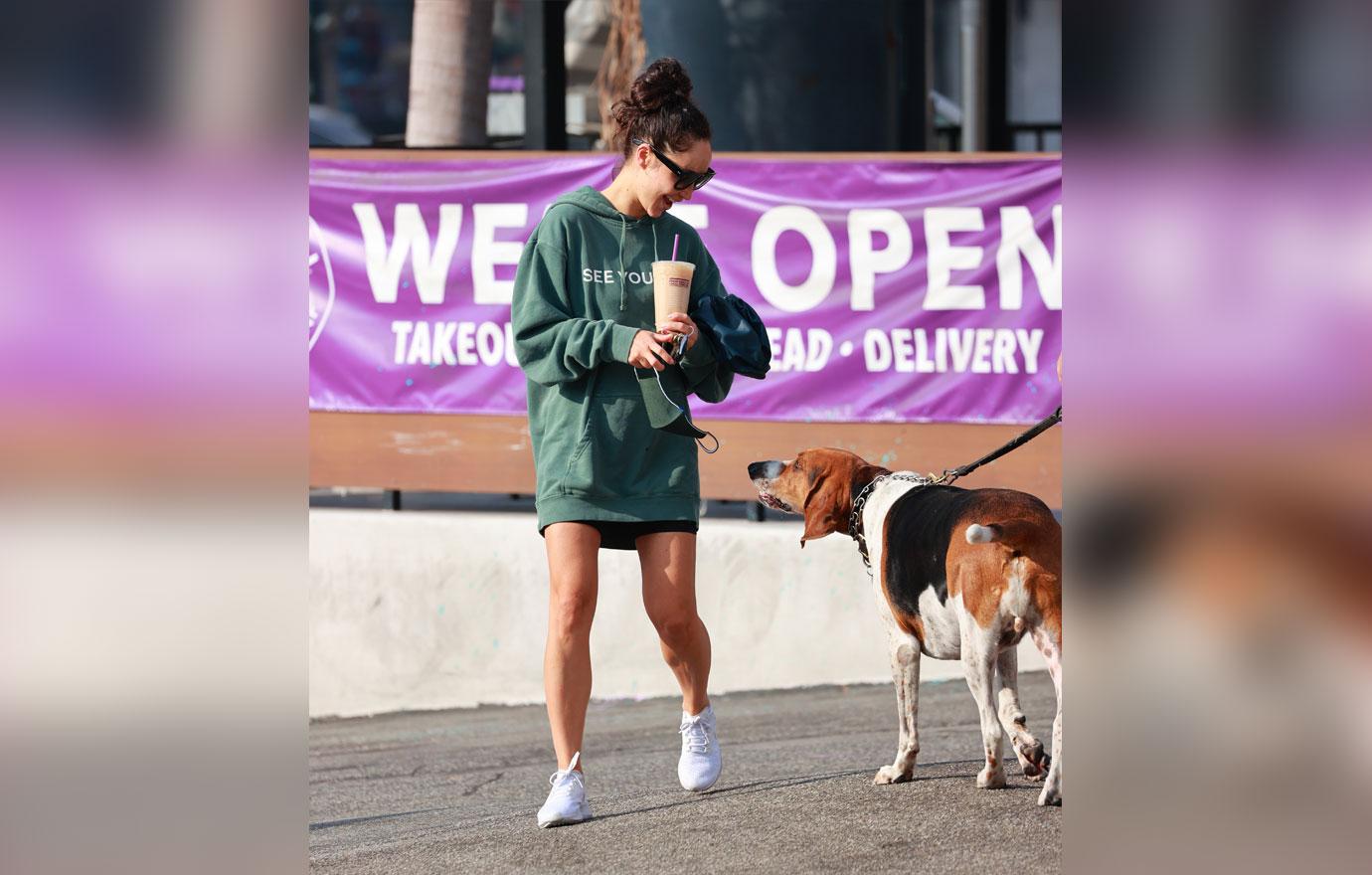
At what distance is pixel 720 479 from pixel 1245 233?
6.05 meters

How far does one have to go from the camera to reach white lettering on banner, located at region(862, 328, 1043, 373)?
8.02m

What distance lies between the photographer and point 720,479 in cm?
835

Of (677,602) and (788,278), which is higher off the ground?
(788,278)

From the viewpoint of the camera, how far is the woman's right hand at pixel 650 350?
4375 millimetres

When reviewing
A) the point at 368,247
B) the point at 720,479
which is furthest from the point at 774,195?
the point at 368,247

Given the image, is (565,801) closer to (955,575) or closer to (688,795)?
(688,795)

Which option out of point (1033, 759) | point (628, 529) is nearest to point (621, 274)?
point (628, 529)

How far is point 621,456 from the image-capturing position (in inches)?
183

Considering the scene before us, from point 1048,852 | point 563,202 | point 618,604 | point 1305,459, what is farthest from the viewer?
point 618,604

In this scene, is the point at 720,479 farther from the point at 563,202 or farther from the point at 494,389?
the point at 563,202

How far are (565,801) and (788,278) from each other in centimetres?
409

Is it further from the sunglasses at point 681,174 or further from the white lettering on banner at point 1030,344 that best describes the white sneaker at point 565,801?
the white lettering on banner at point 1030,344

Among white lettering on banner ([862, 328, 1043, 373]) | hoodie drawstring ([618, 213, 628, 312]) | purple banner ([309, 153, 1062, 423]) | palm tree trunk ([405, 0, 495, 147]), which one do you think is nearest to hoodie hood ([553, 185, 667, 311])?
hoodie drawstring ([618, 213, 628, 312])

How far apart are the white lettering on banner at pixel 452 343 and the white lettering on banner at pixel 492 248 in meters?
0.16
